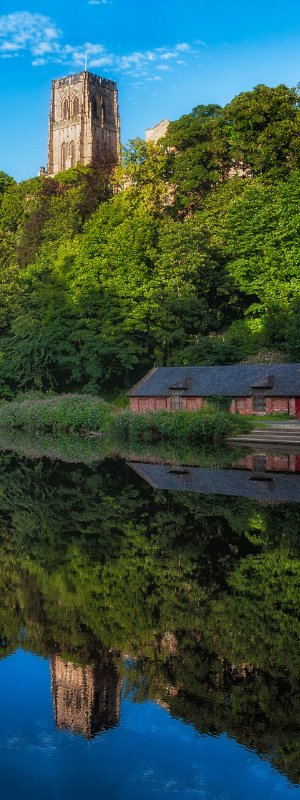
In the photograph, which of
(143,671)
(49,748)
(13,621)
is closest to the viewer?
(49,748)

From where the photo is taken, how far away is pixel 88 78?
112062 millimetres

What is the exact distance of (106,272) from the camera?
46.8 m

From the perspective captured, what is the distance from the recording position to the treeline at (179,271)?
44500mm

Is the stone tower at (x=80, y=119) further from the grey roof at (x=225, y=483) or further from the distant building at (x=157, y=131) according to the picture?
the grey roof at (x=225, y=483)

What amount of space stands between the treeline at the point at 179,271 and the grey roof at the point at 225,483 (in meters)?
24.0

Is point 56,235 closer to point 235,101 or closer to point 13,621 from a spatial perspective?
point 235,101

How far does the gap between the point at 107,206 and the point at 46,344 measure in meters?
12.5

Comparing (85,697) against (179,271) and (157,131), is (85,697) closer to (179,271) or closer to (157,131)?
(179,271)

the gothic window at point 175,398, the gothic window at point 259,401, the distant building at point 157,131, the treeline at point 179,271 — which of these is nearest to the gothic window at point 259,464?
the gothic window at point 259,401

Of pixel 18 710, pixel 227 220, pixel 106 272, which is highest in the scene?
pixel 227 220

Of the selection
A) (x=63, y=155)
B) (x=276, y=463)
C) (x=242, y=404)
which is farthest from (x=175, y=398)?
(x=63, y=155)

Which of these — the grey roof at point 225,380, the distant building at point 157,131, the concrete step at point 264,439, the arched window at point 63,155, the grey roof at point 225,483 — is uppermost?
the arched window at point 63,155

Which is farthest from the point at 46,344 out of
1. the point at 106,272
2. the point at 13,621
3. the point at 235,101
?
the point at 13,621

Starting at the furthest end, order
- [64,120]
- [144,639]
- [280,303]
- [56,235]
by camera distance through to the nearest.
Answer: [64,120] < [56,235] < [280,303] < [144,639]
